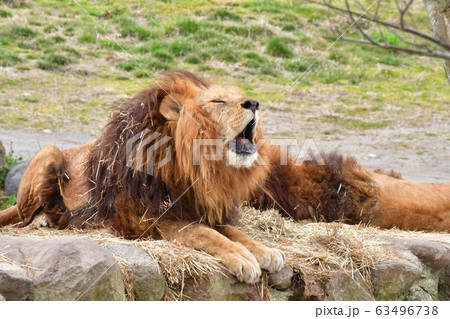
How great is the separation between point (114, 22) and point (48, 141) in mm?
5263

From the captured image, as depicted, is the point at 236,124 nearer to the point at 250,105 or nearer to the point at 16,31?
the point at 250,105

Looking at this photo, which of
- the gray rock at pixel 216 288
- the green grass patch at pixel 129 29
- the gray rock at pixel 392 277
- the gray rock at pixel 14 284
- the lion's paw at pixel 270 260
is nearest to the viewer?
the gray rock at pixel 14 284

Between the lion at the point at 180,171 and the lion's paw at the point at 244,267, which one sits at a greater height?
the lion at the point at 180,171

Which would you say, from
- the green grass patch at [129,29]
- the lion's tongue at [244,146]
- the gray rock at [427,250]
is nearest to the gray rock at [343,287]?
the gray rock at [427,250]

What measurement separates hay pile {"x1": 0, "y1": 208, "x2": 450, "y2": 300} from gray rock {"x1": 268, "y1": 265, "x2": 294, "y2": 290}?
8 cm

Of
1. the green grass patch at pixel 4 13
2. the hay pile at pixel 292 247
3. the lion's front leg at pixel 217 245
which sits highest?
the green grass patch at pixel 4 13

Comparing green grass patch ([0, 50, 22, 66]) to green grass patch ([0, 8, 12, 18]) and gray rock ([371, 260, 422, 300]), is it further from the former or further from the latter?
gray rock ([371, 260, 422, 300])

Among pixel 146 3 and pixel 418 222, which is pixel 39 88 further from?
pixel 418 222

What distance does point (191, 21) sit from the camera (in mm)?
14719

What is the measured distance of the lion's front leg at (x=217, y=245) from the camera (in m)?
3.94

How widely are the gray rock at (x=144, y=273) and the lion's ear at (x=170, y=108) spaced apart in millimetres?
1043

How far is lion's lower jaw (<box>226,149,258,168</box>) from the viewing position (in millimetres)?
4402

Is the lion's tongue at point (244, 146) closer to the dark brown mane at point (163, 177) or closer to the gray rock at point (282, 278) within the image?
the dark brown mane at point (163, 177)

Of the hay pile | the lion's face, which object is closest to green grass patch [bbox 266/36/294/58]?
the hay pile
